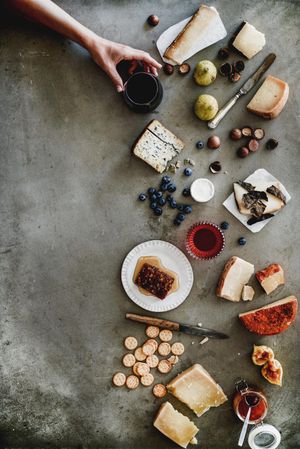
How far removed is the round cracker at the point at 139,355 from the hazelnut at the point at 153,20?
6.08 ft

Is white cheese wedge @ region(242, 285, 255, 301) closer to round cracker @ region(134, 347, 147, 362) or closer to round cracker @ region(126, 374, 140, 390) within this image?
round cracker @ region(134, 347, 147, 362)

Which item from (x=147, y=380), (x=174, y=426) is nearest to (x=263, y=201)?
(x=147, y=380)

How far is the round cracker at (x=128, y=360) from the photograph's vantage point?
2545 millimetres

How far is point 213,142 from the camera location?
8.32 feet

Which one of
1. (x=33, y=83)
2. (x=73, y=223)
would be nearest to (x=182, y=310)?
(x=73, y=223)

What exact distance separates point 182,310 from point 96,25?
1707 mm

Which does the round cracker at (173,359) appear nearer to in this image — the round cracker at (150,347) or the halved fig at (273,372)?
the round cracker at (150,347)

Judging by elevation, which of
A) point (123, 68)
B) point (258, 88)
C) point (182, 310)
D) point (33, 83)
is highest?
point (258, 88)

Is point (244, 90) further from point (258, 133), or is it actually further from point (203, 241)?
point (203, 241)

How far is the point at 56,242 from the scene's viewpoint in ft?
8.40

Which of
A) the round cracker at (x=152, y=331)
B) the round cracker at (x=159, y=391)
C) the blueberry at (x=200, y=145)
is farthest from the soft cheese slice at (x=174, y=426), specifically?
the blueberry at (x=200, y=145)

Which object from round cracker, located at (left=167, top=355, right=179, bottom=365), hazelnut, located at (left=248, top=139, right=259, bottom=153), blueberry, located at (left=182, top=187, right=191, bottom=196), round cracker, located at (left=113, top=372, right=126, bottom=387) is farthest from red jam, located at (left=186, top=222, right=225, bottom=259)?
round cracker, located at (left=113, top=372, right=126, bottom=387)

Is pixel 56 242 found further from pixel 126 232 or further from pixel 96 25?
pixel 96 25

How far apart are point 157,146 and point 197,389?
4.60 ft
